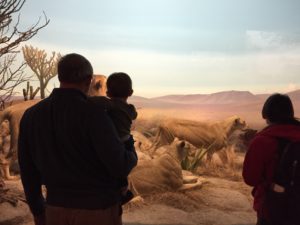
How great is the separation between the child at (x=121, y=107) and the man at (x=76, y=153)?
0.14m

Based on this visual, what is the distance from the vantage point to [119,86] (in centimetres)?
238

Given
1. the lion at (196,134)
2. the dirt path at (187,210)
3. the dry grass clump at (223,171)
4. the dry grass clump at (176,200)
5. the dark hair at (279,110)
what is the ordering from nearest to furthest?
the dark hair at (279,110) < the dirt path at (187,210) < the dry grass clump at (176,200) < the dry grass clump at (223,171) < the lion at (196,134)

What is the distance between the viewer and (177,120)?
9.61 metres

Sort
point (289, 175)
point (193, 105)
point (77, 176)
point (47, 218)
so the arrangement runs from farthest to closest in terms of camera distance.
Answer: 1. point (193, 105)
2. point (289, 175)
3. point (47, 218)
4. point (77, 176)

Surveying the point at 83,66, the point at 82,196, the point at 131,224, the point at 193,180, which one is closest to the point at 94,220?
the point at 82,196

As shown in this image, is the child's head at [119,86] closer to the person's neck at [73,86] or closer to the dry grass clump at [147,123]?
the person's neck at [73,86]

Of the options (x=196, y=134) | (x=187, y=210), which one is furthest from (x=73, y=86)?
(x=196, y=134)

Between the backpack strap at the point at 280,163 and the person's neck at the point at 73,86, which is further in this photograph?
the backpack strap at the point at 280,163

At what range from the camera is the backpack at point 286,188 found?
7.95 feet

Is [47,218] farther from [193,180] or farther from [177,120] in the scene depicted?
[177,120]

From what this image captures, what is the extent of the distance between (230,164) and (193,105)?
15077 millimetres

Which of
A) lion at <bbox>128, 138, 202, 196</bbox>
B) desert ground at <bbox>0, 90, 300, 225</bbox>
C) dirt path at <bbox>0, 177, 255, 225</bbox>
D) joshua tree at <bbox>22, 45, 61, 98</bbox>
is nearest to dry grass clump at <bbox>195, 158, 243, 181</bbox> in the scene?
desert ground at <bbox>0, 90, 300, 225</bbox>

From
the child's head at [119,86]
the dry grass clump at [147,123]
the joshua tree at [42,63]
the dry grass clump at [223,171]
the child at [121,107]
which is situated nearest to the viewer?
the child at [121,107]

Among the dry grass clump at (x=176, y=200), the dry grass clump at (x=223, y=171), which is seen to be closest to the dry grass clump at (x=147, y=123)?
the dry grass clump at (x=223, y=171)
